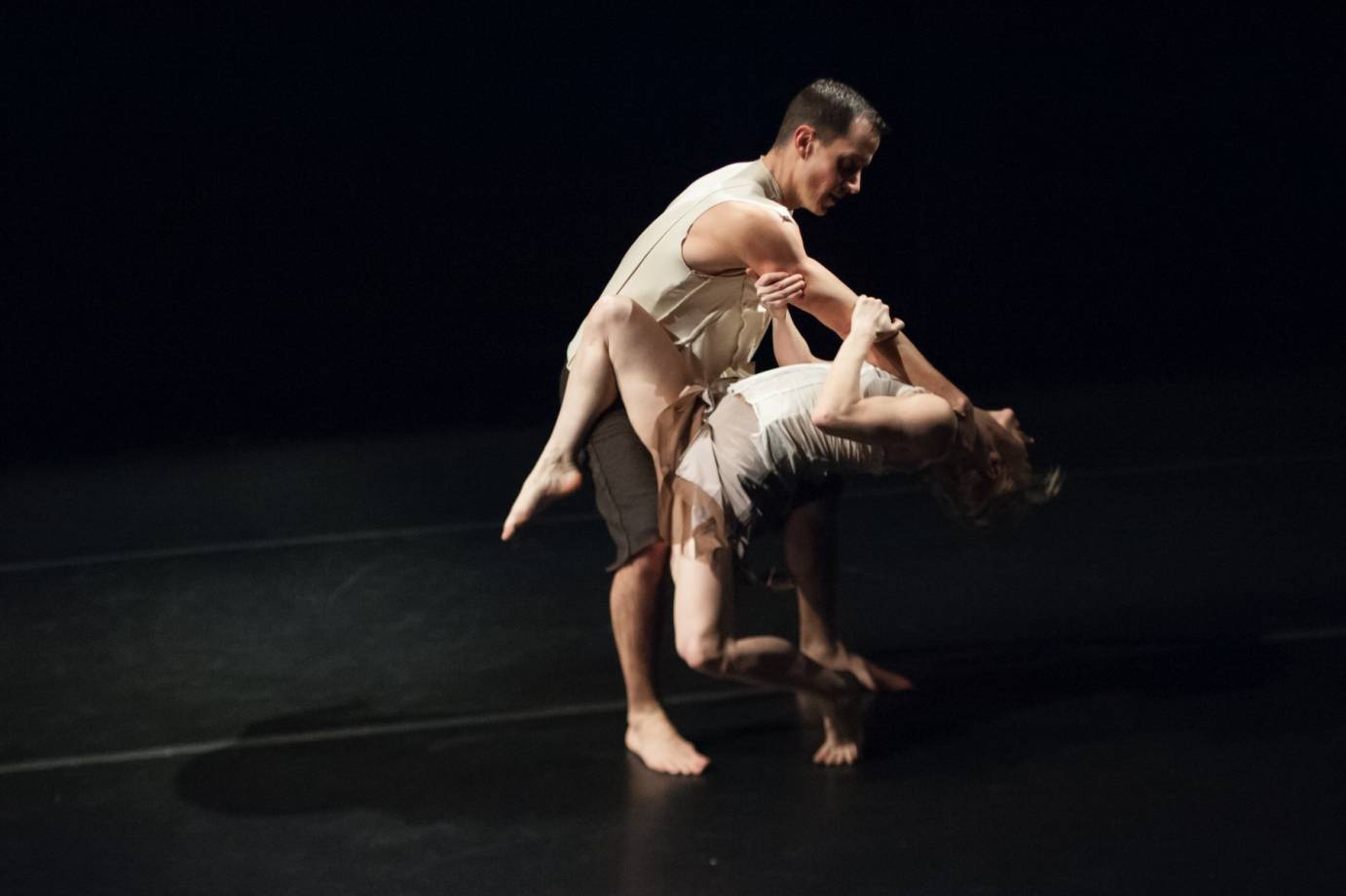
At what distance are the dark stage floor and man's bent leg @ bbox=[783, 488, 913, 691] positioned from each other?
11 centimetres

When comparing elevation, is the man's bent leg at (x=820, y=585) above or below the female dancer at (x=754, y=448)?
below

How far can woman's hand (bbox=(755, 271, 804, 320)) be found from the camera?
2795 millimetres

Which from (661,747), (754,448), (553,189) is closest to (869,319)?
(754,448)

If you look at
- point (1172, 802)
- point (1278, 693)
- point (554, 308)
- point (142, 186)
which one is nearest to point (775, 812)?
point (1172, 802)

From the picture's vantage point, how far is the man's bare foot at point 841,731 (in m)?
2.84

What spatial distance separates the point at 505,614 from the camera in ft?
12.2

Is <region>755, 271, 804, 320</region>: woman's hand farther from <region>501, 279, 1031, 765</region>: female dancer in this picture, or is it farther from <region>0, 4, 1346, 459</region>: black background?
<region>0, 4, 1346, 459</region>: black background

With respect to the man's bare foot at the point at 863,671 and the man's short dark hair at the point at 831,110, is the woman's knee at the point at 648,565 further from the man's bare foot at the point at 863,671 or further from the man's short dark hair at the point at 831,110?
the man's short dark hair at the point at 831,110

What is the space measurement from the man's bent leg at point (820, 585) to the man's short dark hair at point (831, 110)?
0.65 m

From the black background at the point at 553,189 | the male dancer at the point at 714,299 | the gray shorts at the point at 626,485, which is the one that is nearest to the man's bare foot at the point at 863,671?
the male dancer at the point at 714,299

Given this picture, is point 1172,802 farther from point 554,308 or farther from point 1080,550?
point 554,308

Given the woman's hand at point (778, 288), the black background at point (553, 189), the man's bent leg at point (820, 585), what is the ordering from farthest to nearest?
the black background at point (553, 189)
the man's bent leg at point (820, 585)
the woman's hand at point (778, 288)

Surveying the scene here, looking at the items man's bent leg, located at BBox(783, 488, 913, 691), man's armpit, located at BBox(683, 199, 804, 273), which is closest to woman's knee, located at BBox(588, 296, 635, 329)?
man's armpit, located at BBox(683, 199, 804, 273)

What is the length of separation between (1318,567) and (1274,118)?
2.97 meters
